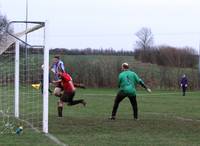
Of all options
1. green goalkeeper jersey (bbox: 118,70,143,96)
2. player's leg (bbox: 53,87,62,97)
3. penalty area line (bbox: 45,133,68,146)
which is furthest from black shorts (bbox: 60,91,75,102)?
penalty area line (bbox: 45,133,68,146)

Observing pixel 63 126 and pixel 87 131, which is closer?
pixel 87 131

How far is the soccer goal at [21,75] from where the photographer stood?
52.2 ft

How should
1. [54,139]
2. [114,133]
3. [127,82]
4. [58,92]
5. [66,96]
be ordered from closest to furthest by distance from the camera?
1. [54,139]
2. [114,133]
3. [127,82]
4. [66,96]
5. [58,92]

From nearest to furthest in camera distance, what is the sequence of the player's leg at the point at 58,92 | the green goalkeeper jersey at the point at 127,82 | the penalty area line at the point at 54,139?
the penalty area line at the point at 54,139 → the green goalkeeper jersey at the point at 127,82 → the player's leg at the point at 58,92

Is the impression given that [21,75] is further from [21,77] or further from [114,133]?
[114,133]

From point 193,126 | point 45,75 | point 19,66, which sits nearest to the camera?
point 45,75

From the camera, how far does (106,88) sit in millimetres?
70438

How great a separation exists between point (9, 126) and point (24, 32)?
2468 mm

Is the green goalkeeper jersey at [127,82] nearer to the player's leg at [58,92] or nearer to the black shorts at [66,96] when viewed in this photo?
the black shorts at [66,96]

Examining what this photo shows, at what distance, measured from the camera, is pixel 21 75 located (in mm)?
23078

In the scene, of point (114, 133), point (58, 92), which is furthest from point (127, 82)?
point (114, 133)

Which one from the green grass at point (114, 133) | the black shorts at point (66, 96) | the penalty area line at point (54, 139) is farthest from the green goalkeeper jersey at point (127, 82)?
the penalty area line at point (54, 139)

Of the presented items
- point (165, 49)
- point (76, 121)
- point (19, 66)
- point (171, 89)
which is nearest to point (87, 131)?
point (76, 121)

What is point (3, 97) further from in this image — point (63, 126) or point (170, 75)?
point (170, 75)
